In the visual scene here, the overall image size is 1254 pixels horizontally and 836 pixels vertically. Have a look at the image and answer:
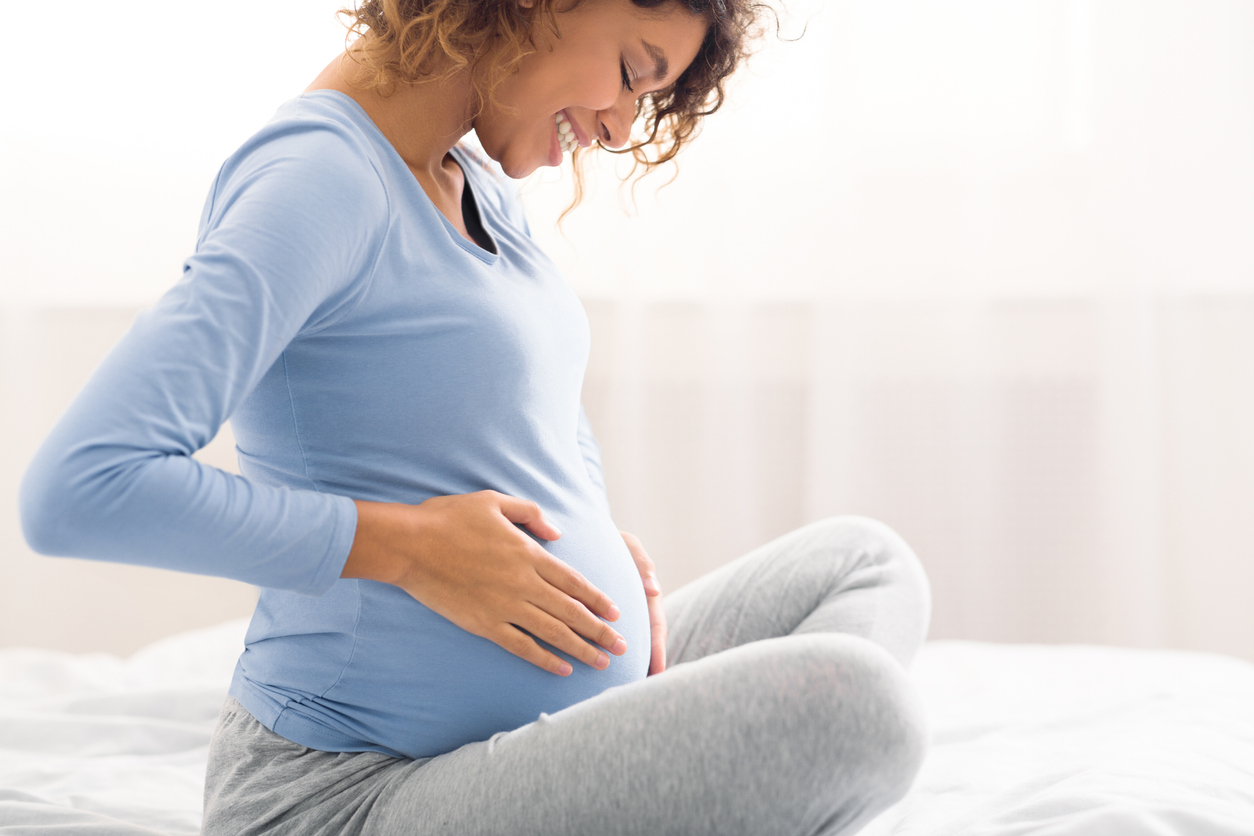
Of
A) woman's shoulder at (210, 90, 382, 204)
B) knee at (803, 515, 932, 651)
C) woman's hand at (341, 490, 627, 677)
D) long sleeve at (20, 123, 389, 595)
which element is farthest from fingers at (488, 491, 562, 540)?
knee at (803, 515, 932, 651)

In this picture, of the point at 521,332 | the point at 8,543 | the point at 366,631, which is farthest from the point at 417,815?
the point at 8,543

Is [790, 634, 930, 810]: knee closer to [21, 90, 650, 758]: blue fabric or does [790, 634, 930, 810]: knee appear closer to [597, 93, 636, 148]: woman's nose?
[21, 90, 650, 758]: blue fabric

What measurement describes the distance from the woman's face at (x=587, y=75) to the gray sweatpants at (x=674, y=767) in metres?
0.45

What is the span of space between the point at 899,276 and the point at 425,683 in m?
1.32

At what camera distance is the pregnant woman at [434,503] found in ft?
1.61

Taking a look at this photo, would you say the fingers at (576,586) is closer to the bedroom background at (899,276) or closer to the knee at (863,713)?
the knee at (863,713)

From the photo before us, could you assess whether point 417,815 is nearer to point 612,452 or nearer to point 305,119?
point 305,119

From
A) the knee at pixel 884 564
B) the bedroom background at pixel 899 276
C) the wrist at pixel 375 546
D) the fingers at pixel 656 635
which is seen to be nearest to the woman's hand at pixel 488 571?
the wrist at pixel 375 546

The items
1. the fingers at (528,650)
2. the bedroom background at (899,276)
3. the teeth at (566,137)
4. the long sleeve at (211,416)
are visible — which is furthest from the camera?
the bedroom background at (899,276)

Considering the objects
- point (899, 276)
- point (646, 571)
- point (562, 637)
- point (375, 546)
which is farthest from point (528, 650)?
point (899, 276)

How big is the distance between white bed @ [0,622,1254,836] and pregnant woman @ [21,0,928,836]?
16 centimetres

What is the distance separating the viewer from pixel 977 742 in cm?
93

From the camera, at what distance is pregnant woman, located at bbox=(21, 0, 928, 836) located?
1.61 ft

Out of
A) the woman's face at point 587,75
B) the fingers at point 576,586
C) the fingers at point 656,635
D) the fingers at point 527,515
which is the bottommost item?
the fingers at point 656,635
